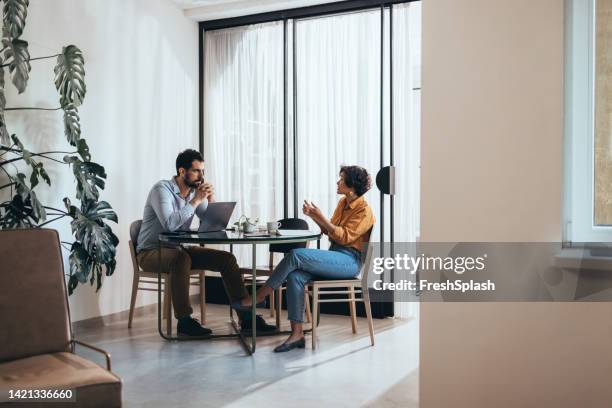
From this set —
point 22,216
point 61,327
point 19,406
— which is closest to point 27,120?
point 22,216

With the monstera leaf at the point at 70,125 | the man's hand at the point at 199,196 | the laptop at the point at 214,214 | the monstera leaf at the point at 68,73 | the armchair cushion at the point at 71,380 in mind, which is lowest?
the armchair cushion at the point at 71,380

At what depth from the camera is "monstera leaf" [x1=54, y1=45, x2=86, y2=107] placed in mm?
3811

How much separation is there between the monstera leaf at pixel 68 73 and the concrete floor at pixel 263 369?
5.58 feet

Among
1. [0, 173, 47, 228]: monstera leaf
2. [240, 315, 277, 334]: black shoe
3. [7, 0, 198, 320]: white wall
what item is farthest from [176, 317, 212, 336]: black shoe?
[0, 173, 47, 228]: monstera leaf

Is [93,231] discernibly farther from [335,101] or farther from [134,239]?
[335,101]

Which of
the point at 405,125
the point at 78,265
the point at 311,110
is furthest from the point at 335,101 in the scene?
the point at 78,265

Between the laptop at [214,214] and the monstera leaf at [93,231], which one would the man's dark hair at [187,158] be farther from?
the monstera leaf at [93,231]

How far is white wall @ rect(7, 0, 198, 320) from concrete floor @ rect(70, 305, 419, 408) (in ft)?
2.89

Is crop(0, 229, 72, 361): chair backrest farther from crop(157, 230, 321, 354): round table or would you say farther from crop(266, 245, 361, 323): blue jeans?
crop(266, 245, 361, 323): blue jeans

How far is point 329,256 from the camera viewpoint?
4.10 metres

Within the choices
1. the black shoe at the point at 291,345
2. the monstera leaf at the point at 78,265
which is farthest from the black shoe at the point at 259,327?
the monstera leaf at the point at 78,265

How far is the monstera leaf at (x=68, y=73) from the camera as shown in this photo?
381 cm

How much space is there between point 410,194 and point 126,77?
259 centimetres

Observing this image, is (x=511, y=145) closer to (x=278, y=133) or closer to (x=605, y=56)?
(x=605, y=56)
